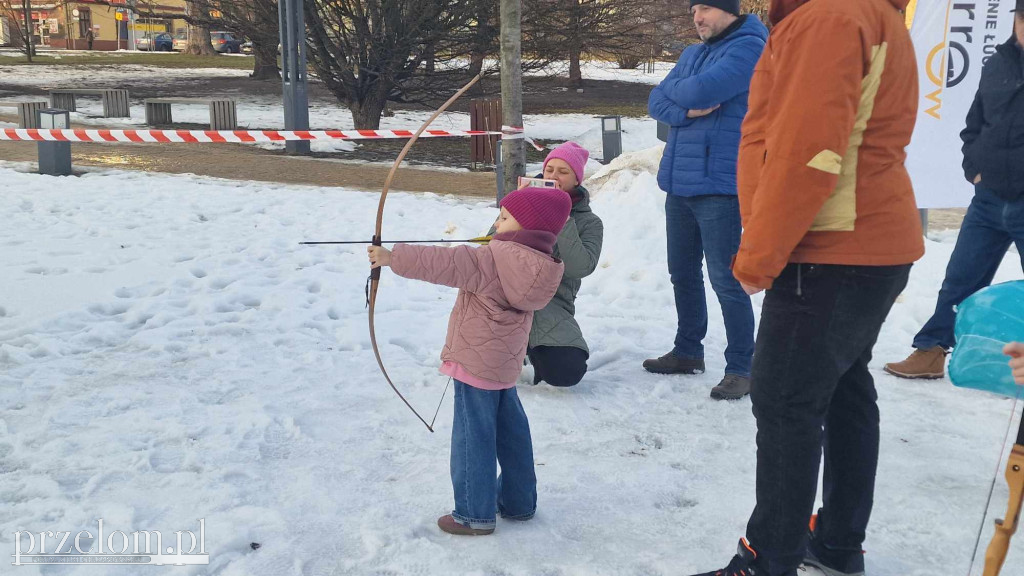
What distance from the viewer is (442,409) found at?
4.61 meters

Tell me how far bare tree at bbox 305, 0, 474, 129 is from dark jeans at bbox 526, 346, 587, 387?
40.8 ft

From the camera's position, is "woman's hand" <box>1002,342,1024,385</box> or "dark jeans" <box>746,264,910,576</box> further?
"dark jeans" <box>746,264,910,576</box>

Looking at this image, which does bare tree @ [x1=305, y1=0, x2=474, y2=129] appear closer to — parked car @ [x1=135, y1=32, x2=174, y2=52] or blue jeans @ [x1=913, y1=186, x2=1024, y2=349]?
blue jeans @ [x1=913, y1=186, x2=1024, y2=349]

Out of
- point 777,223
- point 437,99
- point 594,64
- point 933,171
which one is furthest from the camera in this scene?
point 594,64

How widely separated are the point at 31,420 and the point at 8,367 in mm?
823

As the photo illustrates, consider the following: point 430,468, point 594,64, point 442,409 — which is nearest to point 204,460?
point 430,468

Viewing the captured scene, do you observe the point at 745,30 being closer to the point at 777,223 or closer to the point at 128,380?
the point at 777,223

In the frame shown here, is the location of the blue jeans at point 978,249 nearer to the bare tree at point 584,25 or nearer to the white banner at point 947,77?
the white banner at point 947,77

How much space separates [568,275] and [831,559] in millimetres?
2022

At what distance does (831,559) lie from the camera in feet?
9.93

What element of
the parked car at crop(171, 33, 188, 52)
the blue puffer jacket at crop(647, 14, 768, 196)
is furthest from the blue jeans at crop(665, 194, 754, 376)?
the parked car at crop(171, 33, 188, 52)

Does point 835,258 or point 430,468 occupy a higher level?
point 835,258

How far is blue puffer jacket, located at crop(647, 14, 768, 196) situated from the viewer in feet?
14.8

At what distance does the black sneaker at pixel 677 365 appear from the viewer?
16.9ft
